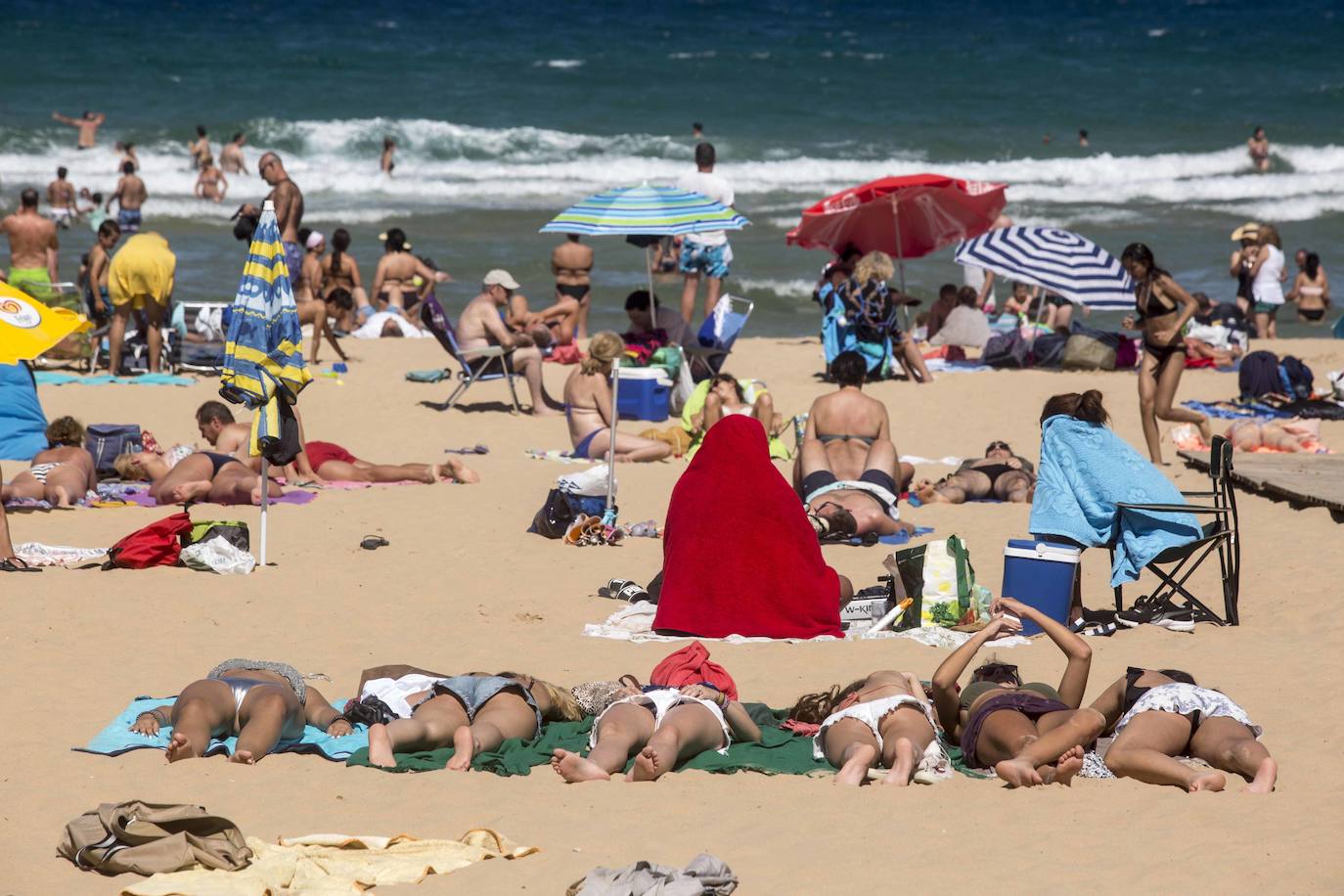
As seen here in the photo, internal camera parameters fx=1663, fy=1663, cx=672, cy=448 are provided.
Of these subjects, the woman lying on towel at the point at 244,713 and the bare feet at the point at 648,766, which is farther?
the woman lying on towel at the point at 244,713

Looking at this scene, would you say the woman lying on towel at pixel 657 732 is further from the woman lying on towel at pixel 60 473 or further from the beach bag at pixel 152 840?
the woman lying on towel at pixel 60 473

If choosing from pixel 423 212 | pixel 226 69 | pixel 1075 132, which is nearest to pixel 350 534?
pixel 423 212

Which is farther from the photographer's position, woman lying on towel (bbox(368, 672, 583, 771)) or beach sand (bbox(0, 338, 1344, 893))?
woman lying on towel (bbox(368, 672, 583, 771))

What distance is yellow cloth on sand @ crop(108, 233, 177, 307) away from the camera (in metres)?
12.0

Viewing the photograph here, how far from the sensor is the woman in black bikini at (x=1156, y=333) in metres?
9.09

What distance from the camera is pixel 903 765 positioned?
473 centimetres

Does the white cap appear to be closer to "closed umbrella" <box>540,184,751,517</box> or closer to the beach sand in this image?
"closed umbrella" <box>540,184,751,517</box>

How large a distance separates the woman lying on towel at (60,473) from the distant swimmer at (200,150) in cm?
1764

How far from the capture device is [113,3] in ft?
147

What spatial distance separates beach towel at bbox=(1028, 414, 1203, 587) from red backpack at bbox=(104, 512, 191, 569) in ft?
12.3

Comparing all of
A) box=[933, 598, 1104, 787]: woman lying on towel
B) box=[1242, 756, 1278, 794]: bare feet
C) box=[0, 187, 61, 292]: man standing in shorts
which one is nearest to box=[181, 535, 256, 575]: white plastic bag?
box=[933, 598, 1104, 787]: woman lying on towel

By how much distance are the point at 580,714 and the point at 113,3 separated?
43943mm

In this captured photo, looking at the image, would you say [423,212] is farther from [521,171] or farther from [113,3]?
[113,3]

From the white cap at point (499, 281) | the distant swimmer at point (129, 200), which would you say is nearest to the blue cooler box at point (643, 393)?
the white cap at point (499, 281)
